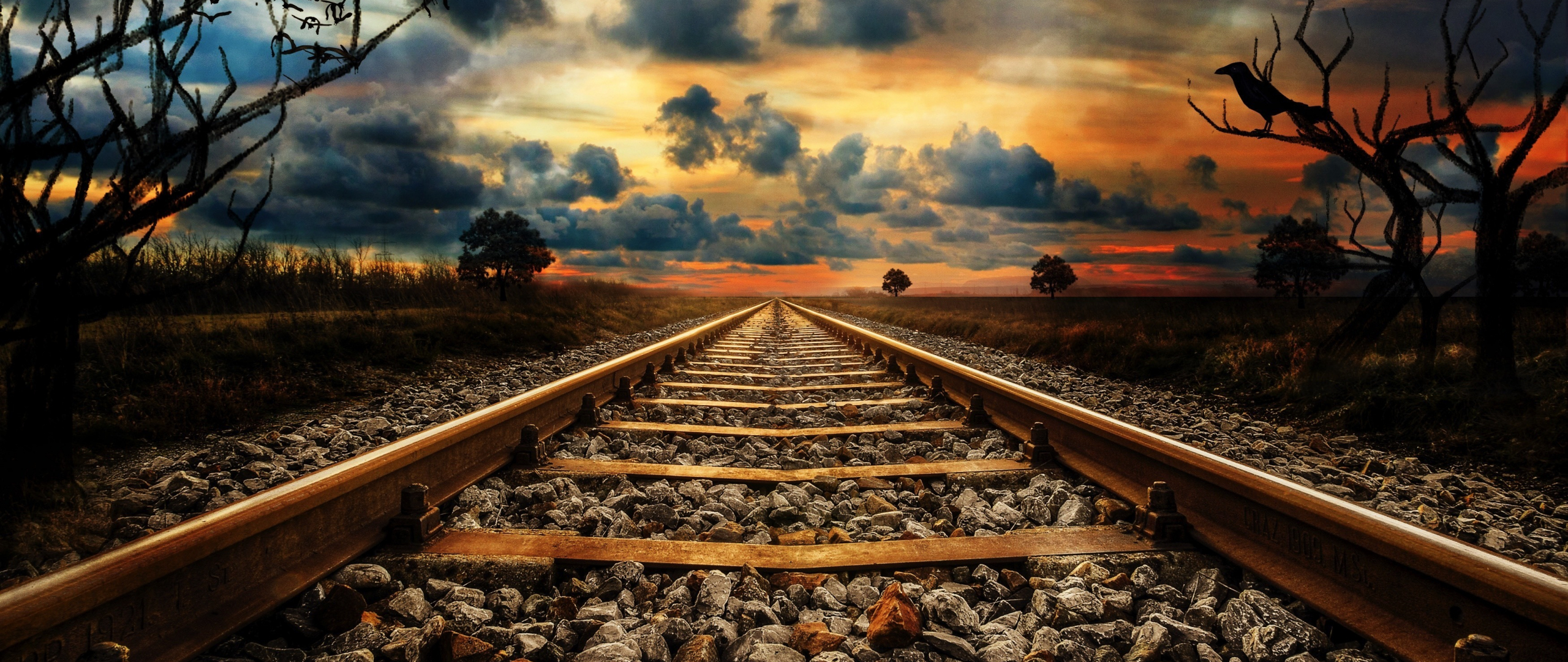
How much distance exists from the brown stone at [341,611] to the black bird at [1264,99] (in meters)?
8.69

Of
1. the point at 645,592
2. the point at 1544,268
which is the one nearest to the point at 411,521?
the point at 645,592

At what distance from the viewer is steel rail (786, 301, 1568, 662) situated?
60.1 inches

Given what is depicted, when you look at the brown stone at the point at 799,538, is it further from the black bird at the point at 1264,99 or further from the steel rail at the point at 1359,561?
the black bird at the point at 1264,99

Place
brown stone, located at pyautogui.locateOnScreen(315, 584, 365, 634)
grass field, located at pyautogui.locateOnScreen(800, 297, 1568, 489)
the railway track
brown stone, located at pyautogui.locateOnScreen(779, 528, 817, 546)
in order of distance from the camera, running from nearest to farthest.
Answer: the railway track
brown stone, located at pyautogui.locateOnScreen(315, 584, 365, 634)
brown stone, located at pyautogui.locateOnScreen(779, 528, 817, 546)
grass field, located at pyautogui.locateOnScreen(800, 297, 1568, 489)

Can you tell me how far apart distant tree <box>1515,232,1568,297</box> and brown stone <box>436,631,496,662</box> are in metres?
8.80

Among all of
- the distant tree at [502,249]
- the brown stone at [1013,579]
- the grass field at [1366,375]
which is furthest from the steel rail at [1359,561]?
the distant tree at [502,249]

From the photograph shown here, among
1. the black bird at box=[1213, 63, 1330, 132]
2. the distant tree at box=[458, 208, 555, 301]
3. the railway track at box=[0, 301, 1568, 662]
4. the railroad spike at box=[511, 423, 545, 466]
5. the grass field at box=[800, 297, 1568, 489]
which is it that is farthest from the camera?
the distant tree at box=[458, 208, 555, 301]

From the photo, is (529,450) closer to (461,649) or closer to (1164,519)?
(461,649)

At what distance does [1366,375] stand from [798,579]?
6.43 m

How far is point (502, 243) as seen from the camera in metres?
30.5

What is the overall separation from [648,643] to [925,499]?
1.53m

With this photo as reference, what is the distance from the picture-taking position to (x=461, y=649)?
1.75 metres

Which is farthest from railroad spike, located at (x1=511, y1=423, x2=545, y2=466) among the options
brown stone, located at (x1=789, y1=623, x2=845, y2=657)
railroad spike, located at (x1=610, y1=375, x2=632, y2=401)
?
brown stone, located at (x1=789, y1=623, x2=845, y2=657)

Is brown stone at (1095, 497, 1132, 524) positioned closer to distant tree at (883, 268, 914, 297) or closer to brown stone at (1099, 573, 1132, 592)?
brown stone at (1099, 573, 1132, 592)
